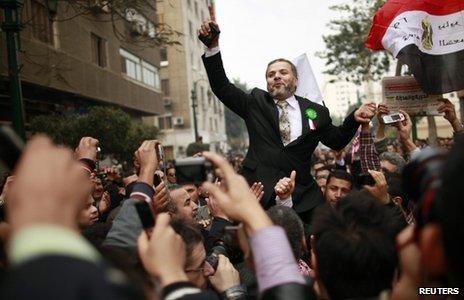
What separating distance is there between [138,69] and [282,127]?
23.9 m

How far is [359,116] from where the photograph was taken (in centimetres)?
397

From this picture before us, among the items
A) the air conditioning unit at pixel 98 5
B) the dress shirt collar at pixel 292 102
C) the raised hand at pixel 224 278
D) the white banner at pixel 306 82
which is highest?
the air conditioning unit at pixel 98 5

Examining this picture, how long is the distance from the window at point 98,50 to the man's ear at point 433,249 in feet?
65.4

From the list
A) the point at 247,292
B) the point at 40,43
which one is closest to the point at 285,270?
the point at 247,292

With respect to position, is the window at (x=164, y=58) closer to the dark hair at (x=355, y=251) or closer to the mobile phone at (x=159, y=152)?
the mobile phone at (x=159, y=152)

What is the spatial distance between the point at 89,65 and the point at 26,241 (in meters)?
19.1

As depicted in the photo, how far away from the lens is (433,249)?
1.11 metres

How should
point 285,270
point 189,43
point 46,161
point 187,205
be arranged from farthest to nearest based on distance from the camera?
point 189,43, point 187,205, point 285,270, point 46,161

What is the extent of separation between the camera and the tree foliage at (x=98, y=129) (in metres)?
12.8

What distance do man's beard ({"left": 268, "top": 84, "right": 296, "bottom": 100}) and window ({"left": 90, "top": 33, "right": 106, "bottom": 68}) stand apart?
55.8 ft

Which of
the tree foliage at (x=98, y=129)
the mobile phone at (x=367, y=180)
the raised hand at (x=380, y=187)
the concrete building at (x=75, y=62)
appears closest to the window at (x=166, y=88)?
the concrete building at (x=75, y=62)

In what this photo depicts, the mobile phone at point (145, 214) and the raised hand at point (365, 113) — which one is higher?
the raised hand at point (365, 113)

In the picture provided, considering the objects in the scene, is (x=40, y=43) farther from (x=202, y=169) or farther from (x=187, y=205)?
(x=202, y=169)

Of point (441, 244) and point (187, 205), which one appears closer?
point (441, 244)
